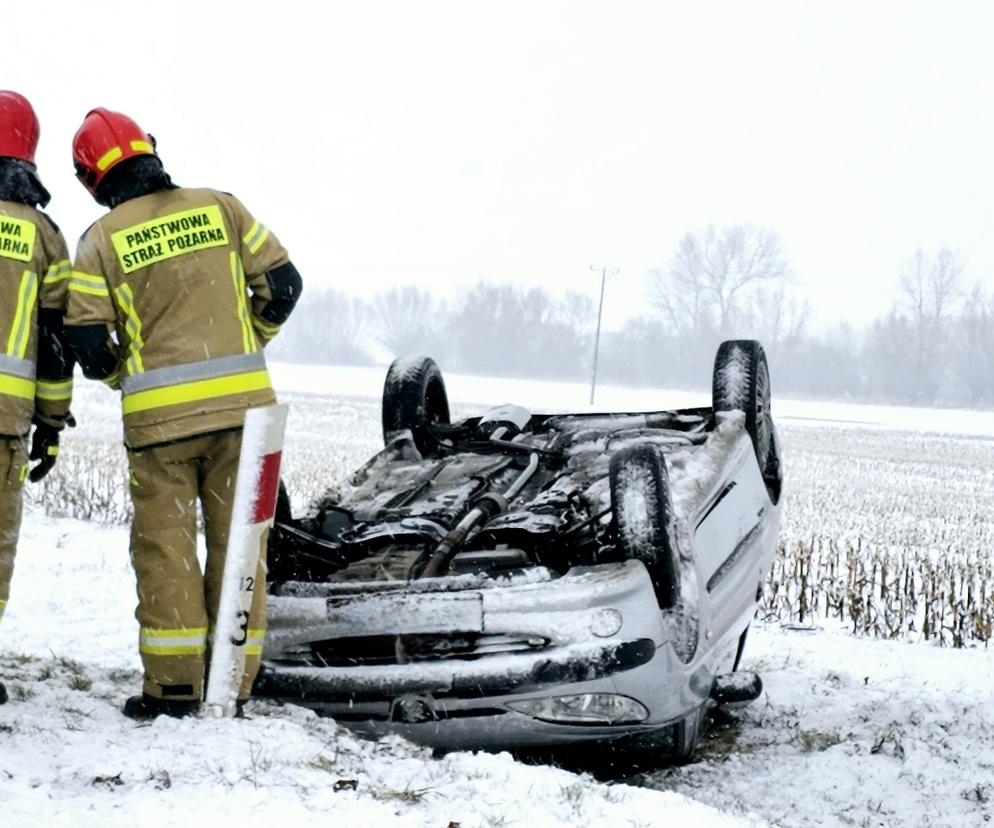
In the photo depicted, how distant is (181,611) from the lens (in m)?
3.82

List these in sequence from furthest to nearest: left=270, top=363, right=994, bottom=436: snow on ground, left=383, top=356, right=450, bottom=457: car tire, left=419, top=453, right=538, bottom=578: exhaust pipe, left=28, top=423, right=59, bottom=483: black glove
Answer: left=270, top=363, right=994, bottom=436: snow on ground
left=383, top=356, right=450, bottom=457: car tire
left=419, top=453, right=538, bottom=578: exhaust pipe
left=28, top=423, right=59, bottom=483: black glove

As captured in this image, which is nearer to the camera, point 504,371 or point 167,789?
point 167,789

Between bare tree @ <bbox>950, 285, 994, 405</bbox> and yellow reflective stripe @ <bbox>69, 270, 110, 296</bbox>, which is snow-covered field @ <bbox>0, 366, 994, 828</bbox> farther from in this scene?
bare tree @ <bbox>950, 285, 994, 405</bbox>

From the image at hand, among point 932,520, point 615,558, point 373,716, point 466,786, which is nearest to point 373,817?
point 466,786

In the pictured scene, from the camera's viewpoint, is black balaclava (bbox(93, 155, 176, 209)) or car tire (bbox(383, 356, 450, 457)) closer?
black balaclava (bbox(93, 155, 176, 209))

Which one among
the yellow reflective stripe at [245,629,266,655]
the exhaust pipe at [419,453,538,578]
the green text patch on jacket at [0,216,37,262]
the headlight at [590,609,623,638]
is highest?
the green text patch on jacket at [0,216,37,262]

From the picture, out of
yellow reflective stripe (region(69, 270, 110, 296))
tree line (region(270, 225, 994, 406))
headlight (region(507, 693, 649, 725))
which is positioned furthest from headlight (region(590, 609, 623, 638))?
tree line (region(270, 225, 994, 406))

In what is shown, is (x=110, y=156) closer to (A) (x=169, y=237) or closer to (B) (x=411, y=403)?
(A) (x=169, y=237)

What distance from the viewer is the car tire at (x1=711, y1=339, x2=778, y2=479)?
19.3ft

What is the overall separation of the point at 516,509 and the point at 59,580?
135 inches

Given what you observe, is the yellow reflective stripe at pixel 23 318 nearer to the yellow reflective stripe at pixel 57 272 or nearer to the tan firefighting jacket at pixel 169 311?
the yellow reflective stripe at pixel 57 272

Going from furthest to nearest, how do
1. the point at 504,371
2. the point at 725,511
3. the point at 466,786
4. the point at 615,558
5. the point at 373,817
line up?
the point at 504,371 < the point at 725,511 < the point at 615,558 < the point at 466,786 < the point at 373,817

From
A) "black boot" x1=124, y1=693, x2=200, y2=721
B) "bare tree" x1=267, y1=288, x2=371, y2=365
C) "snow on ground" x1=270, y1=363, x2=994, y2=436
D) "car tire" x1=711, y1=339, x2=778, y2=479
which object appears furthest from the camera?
"bare tree" x1=267, y1=288, x2=371, y2=365

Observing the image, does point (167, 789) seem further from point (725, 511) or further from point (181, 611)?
point (725, 511)
